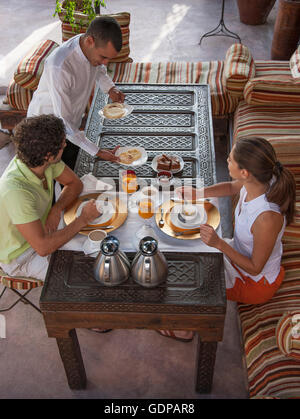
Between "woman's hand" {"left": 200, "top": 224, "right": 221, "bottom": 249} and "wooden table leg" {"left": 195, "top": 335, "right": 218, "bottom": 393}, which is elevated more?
"woman's hand" {"left": 200, "top": 224, "right": 221, "bottom": 249}

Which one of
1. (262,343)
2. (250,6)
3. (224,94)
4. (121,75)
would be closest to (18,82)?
(121,75)

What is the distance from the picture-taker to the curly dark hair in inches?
71.8

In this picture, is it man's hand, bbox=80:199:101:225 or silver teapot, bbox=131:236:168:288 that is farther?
man's hand, bbox=80:199:101:225

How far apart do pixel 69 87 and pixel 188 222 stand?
1.15 meters

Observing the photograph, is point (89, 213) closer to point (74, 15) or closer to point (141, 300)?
point (141, 300)

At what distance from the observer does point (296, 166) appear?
2666mm

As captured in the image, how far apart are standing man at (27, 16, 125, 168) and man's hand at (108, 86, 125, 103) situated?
0.58 ft

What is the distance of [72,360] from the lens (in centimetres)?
195

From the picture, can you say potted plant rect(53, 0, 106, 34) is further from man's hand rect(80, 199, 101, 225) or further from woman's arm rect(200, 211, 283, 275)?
woman's arm rect(200, 211, 283, 275)

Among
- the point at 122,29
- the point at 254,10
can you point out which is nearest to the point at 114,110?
the point at 122,29

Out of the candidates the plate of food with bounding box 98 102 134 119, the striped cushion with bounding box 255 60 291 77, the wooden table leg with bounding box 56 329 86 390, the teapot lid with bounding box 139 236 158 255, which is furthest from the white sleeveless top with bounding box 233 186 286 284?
the striped cushion with bounding box 255 60 291 77

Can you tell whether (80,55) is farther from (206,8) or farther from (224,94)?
(206,8)

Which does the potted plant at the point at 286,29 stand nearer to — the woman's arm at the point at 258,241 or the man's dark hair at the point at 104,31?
the man's dark hair at the point at 104,31

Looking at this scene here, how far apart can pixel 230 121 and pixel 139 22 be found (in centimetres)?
322
